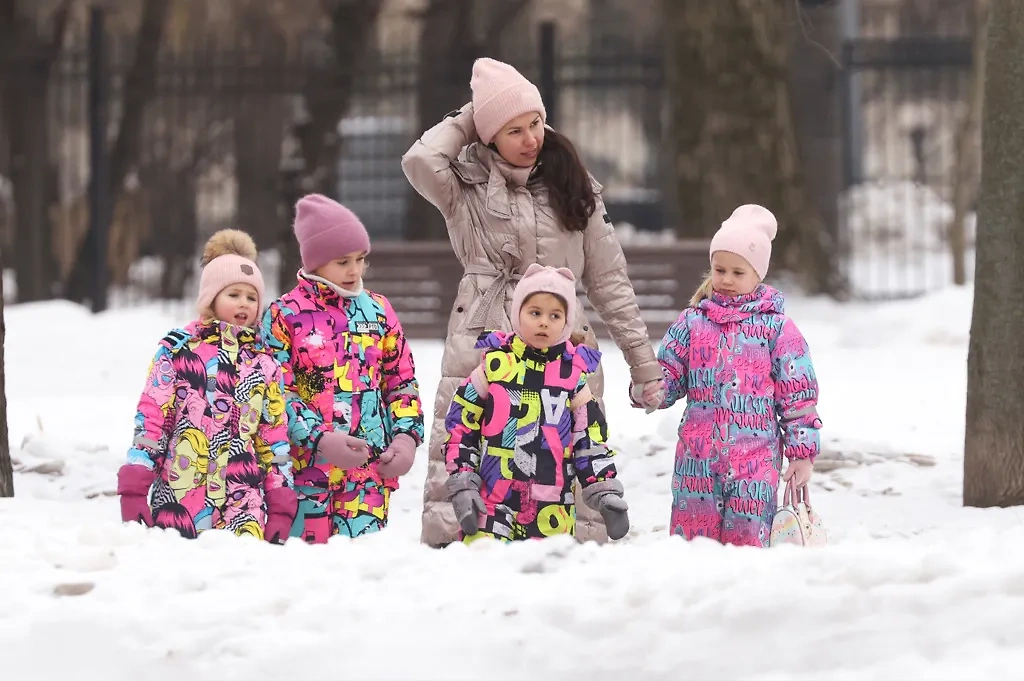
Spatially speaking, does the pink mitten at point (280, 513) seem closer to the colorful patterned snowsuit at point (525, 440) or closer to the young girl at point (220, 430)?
the young girl at point (220, 430)

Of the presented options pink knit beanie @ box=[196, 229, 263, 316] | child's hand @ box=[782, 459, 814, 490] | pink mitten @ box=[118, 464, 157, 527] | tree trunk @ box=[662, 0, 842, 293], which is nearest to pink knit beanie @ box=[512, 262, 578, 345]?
child's hand @ box=[782, 459, 814, 490]

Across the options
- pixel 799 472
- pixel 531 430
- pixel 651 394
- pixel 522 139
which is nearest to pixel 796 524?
pixel 799 472

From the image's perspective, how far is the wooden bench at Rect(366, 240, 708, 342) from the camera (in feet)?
43.7

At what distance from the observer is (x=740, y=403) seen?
5.01 metres

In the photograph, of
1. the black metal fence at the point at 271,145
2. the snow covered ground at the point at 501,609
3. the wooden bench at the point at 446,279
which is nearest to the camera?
the snow covered ground at the point at 501,609

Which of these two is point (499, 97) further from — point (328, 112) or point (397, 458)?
point (328, 112)

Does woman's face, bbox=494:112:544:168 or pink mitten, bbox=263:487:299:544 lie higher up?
woman's face, bbox=494:112:544:168

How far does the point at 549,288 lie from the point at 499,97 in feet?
2.79

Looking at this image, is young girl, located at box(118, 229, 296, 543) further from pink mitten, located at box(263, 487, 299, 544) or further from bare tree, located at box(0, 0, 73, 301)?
bare tree, located at box(0, 0, 73, 301)

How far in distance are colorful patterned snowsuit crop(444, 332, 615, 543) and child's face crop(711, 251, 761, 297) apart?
0.67m

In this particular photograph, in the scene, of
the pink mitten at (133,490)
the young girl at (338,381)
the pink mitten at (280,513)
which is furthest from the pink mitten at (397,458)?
the pink mitten at (133,490)

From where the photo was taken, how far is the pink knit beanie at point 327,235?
5188 millimetres

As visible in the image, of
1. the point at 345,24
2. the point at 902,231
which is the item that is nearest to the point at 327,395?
the point at 345,24

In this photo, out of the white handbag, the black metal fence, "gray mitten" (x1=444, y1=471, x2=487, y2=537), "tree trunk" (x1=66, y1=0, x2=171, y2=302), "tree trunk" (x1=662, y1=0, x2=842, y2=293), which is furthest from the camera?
"tree trunk" (x1=66, y1=0, x2=171, y2=302)
